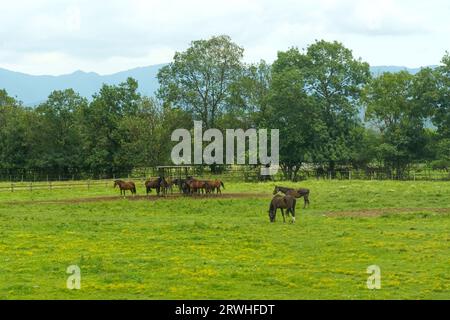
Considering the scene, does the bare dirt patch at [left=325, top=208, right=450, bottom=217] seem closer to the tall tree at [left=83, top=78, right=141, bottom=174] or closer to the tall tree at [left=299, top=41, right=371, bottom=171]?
the tall tree at [left=299, top=41, right=371, bottom=171]

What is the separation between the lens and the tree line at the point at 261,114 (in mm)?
66375

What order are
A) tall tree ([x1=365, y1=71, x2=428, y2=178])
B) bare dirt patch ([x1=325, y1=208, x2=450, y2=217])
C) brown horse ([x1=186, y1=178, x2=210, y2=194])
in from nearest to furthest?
bare dirt patch ([x1=325, y1=208, x2=450, y2=217]) → brown horse ([x1=186, y1=178, x2=210, y2=194]) → tall tree ([x1=365, y1=71, x2=428, y2=178])

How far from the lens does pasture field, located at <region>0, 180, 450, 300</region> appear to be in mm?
14445

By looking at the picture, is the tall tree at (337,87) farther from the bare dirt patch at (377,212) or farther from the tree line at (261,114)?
the bare dirt patch at (377,212)

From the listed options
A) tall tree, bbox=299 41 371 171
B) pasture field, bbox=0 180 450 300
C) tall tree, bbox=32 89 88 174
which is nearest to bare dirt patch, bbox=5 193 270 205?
pasture field, bbox=0 180 450 300

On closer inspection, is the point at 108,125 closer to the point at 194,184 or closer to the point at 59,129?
the point at 59,129

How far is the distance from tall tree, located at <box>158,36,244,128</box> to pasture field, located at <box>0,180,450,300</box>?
41.5 m

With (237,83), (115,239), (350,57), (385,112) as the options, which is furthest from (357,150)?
(115,239)

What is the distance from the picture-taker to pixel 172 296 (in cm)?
1380

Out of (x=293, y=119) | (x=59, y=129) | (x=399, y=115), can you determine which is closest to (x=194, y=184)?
(x=293, y=119)

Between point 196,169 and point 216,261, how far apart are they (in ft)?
174

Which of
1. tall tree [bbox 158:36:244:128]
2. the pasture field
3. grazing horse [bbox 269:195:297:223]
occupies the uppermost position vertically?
tall tree [bbox 158:36:244:128]
